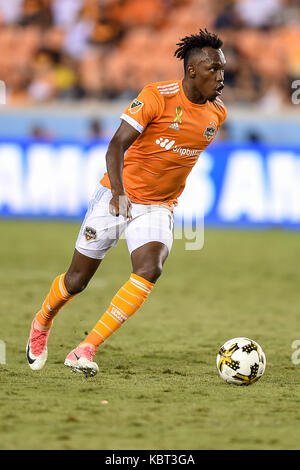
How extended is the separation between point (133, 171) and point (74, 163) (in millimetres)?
9625

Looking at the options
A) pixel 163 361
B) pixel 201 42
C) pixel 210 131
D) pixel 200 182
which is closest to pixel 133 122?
pixel 210 131

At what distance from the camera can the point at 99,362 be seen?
6.28 meters

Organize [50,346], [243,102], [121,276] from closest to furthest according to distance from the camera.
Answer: [50,346]
[121,276]
[243,102]


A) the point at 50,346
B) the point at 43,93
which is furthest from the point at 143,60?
the point at 50,346

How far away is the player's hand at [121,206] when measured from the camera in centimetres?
554

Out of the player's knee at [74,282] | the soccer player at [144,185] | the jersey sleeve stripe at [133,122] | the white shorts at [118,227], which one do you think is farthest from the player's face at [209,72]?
the player's knee at [74,282]

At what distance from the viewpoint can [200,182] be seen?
15109 millimetres

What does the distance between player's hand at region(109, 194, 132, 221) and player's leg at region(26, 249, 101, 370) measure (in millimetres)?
540

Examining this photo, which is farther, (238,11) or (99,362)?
(238,11)

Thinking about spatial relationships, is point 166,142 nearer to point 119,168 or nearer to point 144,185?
point 144,185

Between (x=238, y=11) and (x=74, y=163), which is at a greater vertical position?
(x=238, y=11)

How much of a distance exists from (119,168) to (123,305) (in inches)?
36.7

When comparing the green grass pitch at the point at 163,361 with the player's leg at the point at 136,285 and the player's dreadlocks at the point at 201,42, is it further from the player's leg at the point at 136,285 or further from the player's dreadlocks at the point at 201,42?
the player's dreadlocks at the point at 201,42
